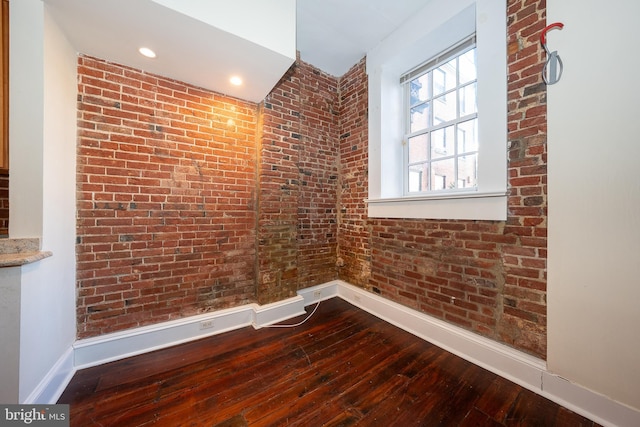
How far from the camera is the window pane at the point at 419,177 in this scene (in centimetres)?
252

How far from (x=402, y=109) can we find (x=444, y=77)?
0.53 meters

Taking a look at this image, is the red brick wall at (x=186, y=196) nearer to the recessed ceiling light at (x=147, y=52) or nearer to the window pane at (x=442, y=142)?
the recessed ceiling light at (x=147, y=52)

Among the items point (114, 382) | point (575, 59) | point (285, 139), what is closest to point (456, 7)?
point (575, 59)

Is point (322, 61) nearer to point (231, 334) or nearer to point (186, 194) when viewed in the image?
point (186, 194)

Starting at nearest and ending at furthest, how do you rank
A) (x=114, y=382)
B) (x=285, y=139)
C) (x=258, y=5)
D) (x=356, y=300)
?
1. (x=114, y=382)
2. (x=258, y=5)
3. (x=285, y=139)
4. (x=356, y=300)

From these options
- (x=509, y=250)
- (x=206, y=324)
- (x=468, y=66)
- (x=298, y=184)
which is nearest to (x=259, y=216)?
(x=298, y=184)

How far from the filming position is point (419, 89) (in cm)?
263

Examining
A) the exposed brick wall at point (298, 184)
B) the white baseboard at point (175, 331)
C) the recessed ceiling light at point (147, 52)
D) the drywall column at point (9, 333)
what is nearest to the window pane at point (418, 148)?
the exposed brick wall at point (298, 184)

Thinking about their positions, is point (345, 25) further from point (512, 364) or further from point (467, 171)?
point (512, 364)

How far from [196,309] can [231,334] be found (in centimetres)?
45

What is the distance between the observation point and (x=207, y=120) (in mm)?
2270

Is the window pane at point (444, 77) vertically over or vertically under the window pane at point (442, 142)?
over

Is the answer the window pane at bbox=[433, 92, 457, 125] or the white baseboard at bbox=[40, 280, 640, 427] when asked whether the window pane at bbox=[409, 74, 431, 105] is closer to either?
the window pane at bbox=[433, 92, 457, 125]

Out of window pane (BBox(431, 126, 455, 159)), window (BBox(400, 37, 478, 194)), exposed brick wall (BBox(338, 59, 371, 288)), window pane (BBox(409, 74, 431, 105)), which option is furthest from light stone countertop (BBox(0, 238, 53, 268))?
window pane (BBox(409, 74, 431, 105))
